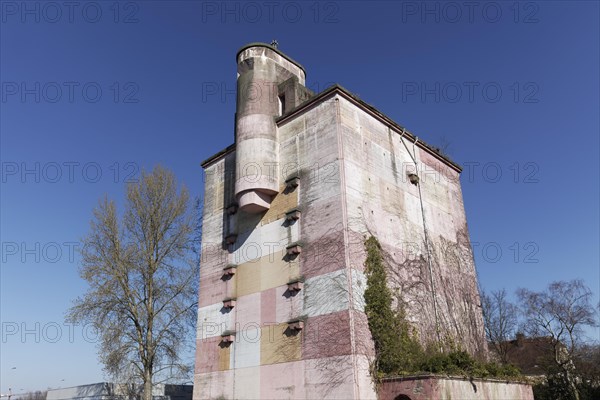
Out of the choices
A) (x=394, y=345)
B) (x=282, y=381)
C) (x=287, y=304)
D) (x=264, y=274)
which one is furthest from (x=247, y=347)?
(x=394, y=345)

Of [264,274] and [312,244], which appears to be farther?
[264,274]

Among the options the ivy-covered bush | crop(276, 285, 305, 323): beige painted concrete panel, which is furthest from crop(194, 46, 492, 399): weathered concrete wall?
the ivy-covered bush

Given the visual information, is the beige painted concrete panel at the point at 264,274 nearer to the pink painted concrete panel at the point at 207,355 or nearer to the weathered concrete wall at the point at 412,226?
the pink painted concrete panel at the point at 207,355

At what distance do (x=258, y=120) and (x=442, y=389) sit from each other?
13814mm

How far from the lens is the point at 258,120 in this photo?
22.3 metres

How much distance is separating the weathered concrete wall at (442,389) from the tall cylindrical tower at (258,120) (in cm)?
932

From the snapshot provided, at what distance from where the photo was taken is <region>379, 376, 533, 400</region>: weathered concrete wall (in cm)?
1495

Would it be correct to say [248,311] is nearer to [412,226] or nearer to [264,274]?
[264,274]

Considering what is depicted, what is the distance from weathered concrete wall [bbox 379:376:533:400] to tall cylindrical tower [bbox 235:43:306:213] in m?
9.32

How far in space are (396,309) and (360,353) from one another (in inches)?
122

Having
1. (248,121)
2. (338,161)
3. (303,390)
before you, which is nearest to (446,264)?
(338,161)

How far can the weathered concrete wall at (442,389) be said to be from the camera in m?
15.0

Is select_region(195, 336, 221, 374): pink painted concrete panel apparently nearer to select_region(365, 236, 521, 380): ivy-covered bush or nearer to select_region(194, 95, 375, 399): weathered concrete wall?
select_region(194, 95, 375, 399): weathered concrete wall

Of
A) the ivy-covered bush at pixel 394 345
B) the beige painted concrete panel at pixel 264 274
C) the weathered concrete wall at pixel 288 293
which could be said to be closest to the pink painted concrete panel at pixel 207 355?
the weathered concrete wall at pixel 288 293
